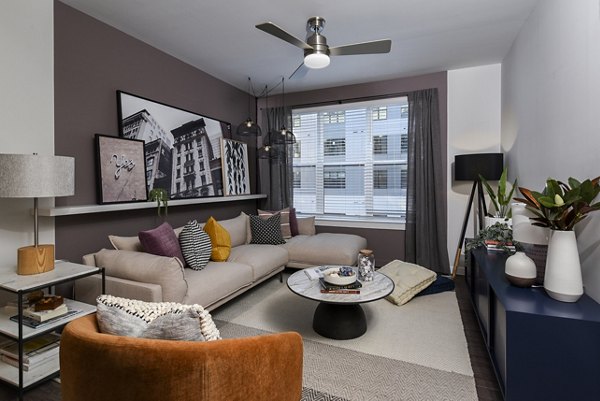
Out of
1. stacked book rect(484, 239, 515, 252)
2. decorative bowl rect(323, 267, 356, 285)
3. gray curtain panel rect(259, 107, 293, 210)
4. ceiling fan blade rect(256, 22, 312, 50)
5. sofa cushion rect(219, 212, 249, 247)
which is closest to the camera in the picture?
ceiling fan blade rect(256, 22, 312, 50)

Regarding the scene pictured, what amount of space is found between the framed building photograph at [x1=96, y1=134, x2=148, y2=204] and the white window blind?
2.60 meters

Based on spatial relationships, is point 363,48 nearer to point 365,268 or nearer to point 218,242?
point 365,268

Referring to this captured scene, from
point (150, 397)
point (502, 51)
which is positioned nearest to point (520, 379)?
point (150, 397)

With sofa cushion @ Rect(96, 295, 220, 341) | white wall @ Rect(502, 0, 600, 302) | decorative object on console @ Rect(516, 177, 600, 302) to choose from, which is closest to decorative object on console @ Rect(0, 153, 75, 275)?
sofa cushion @ Rect(96, 295, 220, 341)

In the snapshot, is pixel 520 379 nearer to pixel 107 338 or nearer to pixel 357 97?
pixel 107 338

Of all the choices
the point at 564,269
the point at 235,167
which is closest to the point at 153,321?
the point at 564,269

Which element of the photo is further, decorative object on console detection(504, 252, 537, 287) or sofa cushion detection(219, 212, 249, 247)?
sofa cushion detection(219, 212, 249, 247)

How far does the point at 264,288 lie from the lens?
141 inches

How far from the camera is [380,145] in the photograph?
15.1ft

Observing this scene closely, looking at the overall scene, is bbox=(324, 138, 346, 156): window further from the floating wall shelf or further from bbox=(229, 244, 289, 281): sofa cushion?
bbox=(229, 244, 289, 281): sofa cushion

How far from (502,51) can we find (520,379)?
11.5ft

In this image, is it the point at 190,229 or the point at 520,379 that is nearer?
the point at 520,379

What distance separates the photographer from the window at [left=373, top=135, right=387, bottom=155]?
4.58m

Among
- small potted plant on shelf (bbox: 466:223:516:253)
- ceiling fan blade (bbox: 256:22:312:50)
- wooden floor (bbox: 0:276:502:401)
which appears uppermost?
ceiling fan blade (bbox: 256:22:312:50)
